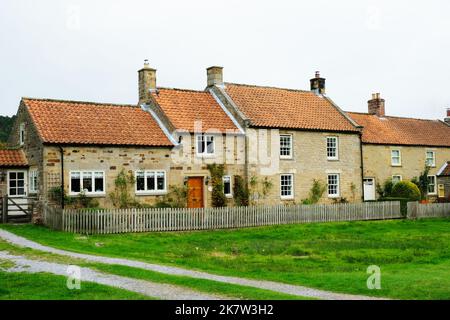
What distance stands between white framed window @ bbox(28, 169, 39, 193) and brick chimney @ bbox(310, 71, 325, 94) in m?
22.6

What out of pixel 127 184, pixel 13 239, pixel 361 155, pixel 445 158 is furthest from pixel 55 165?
pixel 445 158

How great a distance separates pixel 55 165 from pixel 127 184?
3.97 m

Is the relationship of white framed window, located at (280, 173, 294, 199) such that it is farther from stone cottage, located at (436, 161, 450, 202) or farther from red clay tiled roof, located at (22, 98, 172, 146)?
stone cottage, located at (436, 161, 450, 202)

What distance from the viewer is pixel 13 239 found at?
22.1 meters

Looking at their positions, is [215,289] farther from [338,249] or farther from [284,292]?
[338,249]

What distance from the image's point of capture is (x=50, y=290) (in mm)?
12477

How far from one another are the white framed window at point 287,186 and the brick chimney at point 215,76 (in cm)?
778

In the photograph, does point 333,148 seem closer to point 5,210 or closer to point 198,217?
point 198,217

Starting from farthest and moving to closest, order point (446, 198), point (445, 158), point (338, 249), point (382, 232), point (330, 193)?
point (445, 158) → point (446, 198) → point (330, 193) → point (382, 232) → point (338, 249)

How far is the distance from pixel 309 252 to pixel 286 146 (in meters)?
16.9

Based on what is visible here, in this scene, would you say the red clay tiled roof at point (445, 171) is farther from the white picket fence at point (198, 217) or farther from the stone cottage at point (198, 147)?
the white picket fence at point (198, 217)

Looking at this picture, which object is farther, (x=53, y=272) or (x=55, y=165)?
(x=55, y=165)

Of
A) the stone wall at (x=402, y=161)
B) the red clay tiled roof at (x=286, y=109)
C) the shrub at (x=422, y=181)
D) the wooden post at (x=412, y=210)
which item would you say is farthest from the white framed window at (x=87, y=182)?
the shrub at (x=422, y=181)
